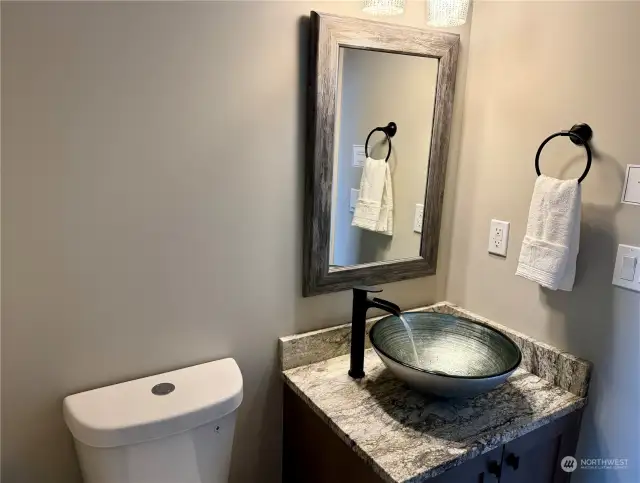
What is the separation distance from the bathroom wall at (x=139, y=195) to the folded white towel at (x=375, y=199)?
235mm

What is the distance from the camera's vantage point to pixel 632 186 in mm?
1200

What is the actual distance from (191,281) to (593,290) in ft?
3.73

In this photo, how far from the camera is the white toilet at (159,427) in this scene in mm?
1091

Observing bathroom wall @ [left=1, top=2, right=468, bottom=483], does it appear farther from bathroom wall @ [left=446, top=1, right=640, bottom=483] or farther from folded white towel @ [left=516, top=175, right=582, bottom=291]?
folded white towel @ [left=516, top=175, right=582, bottom=291]

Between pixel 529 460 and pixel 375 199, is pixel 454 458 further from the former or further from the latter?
pixel 375 199

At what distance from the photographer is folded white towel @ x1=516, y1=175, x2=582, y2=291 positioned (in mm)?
1255

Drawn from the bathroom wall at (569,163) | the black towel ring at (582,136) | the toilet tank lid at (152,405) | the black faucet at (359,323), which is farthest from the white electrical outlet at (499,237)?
the toilet tank lid at (152,405)

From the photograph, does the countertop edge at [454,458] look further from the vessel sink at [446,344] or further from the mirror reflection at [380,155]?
the mirror reflection at [380,155]

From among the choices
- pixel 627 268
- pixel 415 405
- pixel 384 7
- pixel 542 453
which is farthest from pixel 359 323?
pixel 384 7

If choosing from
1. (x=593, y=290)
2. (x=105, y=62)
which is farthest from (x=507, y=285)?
(x=105, y=62)

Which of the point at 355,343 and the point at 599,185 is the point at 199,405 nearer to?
the point at 355,343

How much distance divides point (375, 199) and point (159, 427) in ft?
3.06

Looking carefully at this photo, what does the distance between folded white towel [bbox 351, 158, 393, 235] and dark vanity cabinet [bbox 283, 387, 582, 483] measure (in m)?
0.61

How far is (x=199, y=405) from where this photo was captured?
46.4 inches
